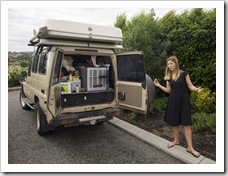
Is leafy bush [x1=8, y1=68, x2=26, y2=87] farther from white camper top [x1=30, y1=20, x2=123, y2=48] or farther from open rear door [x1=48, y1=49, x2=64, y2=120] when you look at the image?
open rear door [x1=48, y1=49, x2=64, y2=120]

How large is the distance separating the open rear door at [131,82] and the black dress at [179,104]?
786 millimetres

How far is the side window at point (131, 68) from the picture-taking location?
4.32 meters

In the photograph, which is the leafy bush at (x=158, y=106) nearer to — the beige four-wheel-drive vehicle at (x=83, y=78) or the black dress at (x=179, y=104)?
the beige four-wheel-drive vehicle at (x=83, y=78)

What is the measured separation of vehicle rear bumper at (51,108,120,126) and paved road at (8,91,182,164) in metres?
0.56

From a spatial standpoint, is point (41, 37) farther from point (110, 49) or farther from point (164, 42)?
point (164, 42)

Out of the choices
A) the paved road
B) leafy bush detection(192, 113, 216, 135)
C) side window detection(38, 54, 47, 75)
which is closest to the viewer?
the paved road

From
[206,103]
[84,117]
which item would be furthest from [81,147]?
[206,103]

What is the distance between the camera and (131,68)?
4562 mm

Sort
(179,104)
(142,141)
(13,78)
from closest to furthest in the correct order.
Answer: (179,104), (142,141), (13,78)

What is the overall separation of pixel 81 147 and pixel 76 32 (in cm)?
248

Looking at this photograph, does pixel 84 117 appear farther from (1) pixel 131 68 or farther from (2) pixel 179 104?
(2) pixel 179 104

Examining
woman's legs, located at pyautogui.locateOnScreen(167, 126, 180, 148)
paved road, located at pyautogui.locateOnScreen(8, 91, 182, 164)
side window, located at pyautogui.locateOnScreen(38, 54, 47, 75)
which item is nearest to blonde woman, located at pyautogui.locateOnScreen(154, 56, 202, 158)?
woman's legs, located at pyautogui.locateOnScreen(167, 126, 180, 148)


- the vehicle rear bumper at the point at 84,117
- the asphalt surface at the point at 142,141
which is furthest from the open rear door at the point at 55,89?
the asphalt surface at the point at 142,141

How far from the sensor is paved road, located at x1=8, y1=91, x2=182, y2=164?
3.48 meters
